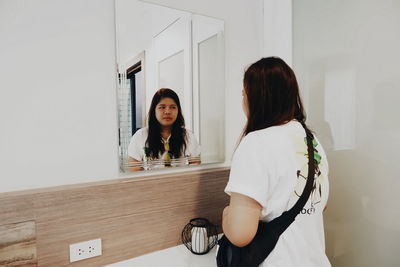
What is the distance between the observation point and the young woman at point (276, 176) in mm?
792

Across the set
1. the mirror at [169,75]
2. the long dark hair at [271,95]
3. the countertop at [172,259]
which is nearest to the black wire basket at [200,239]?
the countertop at [172,259]

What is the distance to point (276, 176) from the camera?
795 mm

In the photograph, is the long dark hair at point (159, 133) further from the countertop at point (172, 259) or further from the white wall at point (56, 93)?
the countertop at point (172, 259)

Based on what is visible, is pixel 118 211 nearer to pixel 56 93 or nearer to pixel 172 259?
pixel 172 259

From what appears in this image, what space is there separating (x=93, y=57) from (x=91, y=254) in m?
0.86

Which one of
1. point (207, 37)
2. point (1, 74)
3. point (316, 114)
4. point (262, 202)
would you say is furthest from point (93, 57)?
point (316, 114)

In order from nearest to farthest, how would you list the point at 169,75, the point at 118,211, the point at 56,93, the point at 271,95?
the point at 271,95, the point at 56,93, the point at 118,211, the point at 169,75

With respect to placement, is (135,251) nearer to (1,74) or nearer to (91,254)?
(91,254)

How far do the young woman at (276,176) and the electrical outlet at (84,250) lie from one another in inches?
24.2

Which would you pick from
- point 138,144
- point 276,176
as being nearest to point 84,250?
point 138,144

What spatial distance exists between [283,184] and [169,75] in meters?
0.79

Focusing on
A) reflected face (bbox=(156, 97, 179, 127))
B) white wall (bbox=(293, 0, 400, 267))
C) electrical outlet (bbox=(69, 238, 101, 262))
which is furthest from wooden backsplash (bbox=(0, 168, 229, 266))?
white wall (bbox=(293, 0, 400, 267))

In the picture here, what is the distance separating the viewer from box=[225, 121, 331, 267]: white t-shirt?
79 centimetres

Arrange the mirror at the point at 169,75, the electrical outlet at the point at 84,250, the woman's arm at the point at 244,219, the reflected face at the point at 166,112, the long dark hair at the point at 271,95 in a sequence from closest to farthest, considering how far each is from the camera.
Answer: the woman's arm at the point at 244,219
the long dark hair at the point at 271,95
the electrical outlet at the point at 84,250
the mirror at the point at 169,75
the reflected face at the point at 166,112
